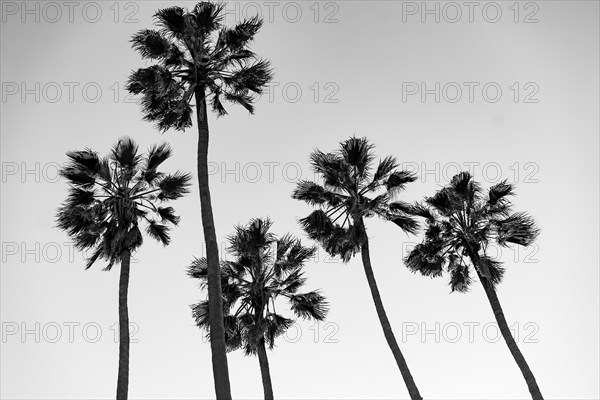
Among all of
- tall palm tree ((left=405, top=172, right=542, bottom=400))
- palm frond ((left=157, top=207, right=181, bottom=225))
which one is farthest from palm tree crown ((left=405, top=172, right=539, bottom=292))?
palm frond ((left=157, top=207, right=181, bottom=225))

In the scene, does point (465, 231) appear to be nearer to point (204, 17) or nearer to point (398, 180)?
point (398, 180)

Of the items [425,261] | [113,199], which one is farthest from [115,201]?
[425,261]

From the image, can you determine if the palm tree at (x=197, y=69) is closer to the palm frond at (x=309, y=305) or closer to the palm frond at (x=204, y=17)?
the palm frond at (x=204, y=17)

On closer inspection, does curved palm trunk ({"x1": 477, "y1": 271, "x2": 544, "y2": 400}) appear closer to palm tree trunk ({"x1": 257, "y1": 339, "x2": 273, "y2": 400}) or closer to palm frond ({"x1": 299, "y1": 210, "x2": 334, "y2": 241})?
palm frond ({"x1": 299, "y1": 210, "x2": 334, "y2": 241})

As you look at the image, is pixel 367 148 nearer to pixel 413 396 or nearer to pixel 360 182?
pixel 360 182

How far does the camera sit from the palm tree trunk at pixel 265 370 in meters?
25.8

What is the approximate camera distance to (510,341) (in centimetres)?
2481

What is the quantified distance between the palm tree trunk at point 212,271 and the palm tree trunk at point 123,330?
4922mm

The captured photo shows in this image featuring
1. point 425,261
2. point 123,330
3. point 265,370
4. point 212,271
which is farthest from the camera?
point 425,261

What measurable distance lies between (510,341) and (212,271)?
42.3 feet

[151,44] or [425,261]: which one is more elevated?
[151,44]

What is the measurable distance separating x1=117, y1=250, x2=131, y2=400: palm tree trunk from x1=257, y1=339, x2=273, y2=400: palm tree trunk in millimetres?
6301

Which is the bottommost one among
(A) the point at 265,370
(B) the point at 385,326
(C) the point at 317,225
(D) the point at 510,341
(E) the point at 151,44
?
(A) the point at 265,370

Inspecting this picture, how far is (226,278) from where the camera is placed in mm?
27781
